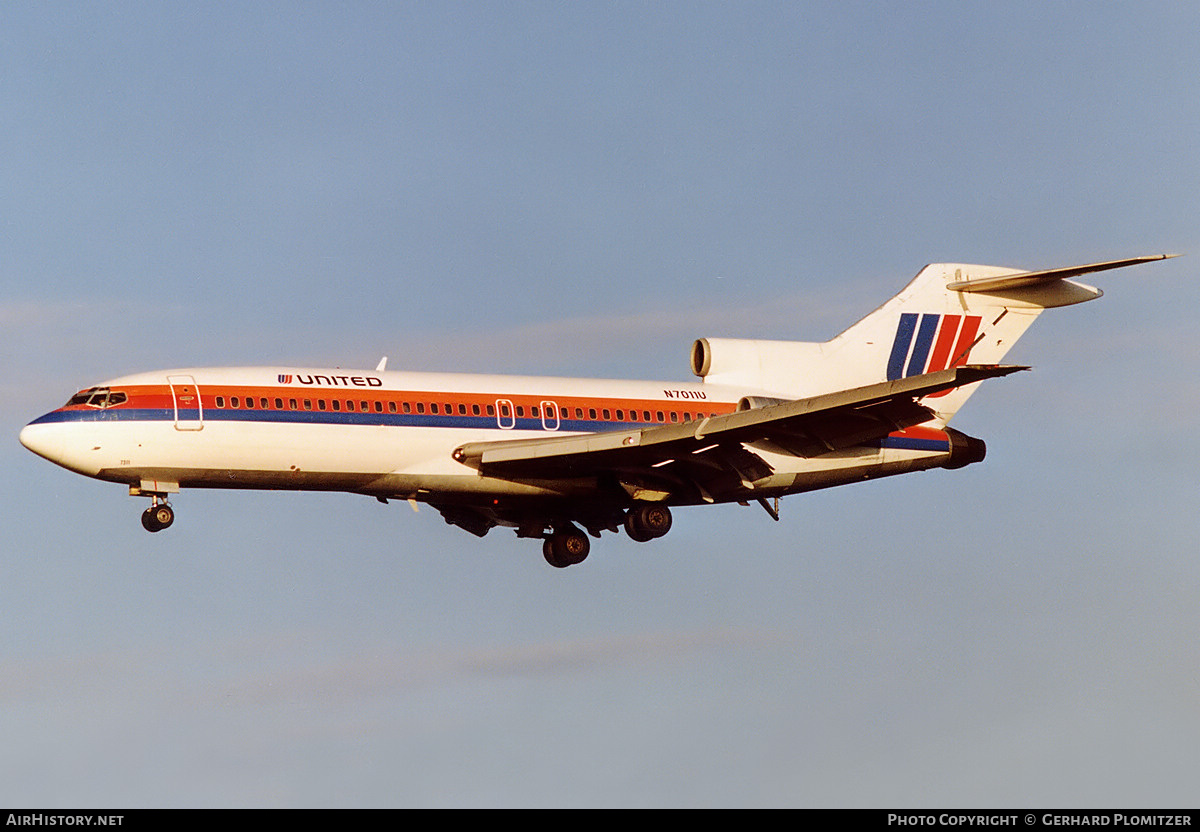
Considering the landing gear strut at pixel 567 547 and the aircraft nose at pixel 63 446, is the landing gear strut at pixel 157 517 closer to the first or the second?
the aircraft nose at pixel 63 446

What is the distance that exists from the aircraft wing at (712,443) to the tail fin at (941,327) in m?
4.62

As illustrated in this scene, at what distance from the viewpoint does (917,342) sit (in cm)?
4934

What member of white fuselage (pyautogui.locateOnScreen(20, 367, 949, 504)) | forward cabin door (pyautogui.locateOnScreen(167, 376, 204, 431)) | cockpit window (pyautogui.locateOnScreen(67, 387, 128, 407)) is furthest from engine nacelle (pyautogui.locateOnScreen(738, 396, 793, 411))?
cockpit window (pyautogui.locateOnScreen(67, 387, 128, 407))

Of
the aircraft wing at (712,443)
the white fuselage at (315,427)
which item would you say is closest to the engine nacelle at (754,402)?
the aircraft wing at (712,443)

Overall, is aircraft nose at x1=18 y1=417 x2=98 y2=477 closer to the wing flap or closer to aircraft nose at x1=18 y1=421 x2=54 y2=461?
aircraft nose at x1=18 y1=421 x2=54 y2=461

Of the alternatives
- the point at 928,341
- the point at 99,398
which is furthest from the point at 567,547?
the point at 99,398

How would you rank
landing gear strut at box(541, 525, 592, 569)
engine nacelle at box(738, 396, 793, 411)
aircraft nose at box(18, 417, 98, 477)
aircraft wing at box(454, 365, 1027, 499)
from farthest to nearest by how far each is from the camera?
1. landing gear strut at box(541, 525, 592, 569)
2. engine nacelle at box(738, 396, 793, 411)
3. aircraft wing at box(454, 365, 1027, 499)
4. aircraft nose at box(18, 417, 98, 477)

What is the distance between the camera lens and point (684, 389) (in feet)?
155

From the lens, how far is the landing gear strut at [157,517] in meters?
41.9

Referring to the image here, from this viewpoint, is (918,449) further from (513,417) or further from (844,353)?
(513,417)

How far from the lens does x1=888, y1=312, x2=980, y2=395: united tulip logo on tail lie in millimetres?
49250

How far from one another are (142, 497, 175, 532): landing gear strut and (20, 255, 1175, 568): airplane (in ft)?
0.11

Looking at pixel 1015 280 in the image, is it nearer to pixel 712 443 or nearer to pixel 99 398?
pixel 712 443
